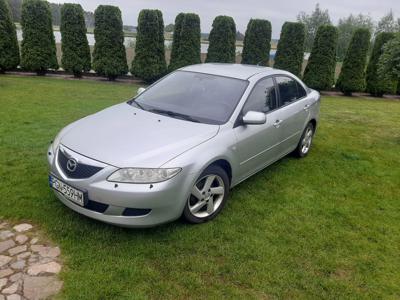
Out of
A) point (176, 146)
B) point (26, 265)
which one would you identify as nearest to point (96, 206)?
point (26, 265)

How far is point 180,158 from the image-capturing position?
9.86 ft

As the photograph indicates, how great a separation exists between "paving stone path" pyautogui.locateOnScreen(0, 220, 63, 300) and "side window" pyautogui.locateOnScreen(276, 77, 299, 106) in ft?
10.9

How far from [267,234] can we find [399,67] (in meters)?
4.79

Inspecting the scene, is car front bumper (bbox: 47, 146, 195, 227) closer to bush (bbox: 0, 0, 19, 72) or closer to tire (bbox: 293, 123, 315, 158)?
tire (bbox: 293, 123, 315, 158)

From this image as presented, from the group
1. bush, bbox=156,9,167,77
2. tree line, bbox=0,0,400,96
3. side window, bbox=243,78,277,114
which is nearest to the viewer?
side window, bbox=243,78,277,114

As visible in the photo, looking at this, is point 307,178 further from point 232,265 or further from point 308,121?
point 232,265

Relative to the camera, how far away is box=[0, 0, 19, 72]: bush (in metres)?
11.2

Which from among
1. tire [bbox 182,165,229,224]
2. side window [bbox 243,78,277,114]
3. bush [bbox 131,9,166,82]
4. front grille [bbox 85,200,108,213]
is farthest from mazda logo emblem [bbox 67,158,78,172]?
bush [bbox 131,9,166,82]

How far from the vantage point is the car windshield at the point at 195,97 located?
148 inches

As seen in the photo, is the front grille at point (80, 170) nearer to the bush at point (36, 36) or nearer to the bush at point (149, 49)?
the bush at point (149, 49)

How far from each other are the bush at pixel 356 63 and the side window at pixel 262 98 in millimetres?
9259

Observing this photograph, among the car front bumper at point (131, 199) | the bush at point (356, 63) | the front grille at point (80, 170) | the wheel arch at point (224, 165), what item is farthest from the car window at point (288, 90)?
the bush at point (356, 63)

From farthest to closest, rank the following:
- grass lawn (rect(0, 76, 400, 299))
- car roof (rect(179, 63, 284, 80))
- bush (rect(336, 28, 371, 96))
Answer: bush (rect(336, 28, 371, 96)), car roof (rect(179, 63, 284, 80)), grass lawn (rect(0, 76, 400, 299))

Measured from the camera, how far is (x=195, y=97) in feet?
13.1
